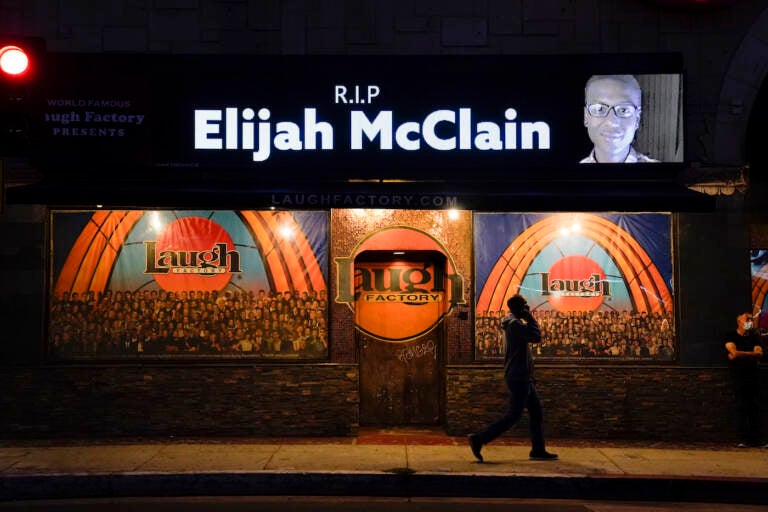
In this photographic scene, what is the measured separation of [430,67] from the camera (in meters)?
10.6

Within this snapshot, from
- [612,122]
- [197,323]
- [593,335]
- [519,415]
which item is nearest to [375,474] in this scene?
[519,415]

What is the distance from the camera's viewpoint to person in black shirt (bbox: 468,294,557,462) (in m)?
8.91

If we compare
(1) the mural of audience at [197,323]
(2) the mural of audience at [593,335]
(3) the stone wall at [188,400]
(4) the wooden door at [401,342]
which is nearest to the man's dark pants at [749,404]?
(2) the mural of audience at [593,335]

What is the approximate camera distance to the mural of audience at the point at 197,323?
1054cm

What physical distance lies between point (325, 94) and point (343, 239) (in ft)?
6.36

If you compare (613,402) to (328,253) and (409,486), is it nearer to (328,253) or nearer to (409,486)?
(409,486)

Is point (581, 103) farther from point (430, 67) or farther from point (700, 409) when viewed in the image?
point (700, 409)

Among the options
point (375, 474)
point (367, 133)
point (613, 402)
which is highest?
point (367, 133)

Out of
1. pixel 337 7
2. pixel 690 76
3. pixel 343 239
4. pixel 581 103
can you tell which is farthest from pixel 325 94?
pixel 690 76

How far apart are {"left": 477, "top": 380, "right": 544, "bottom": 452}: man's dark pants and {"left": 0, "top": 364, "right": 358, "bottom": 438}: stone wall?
2213 millimetres

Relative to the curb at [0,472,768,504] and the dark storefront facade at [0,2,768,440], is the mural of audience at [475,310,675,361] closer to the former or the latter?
the dark storefront facade at [0,2,768,440]

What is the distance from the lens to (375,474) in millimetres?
8359

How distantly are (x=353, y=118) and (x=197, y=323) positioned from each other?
3.43 m

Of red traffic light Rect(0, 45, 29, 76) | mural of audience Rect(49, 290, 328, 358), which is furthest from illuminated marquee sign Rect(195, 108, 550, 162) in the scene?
red traffic light Rect(0, 45, 29, 76)
